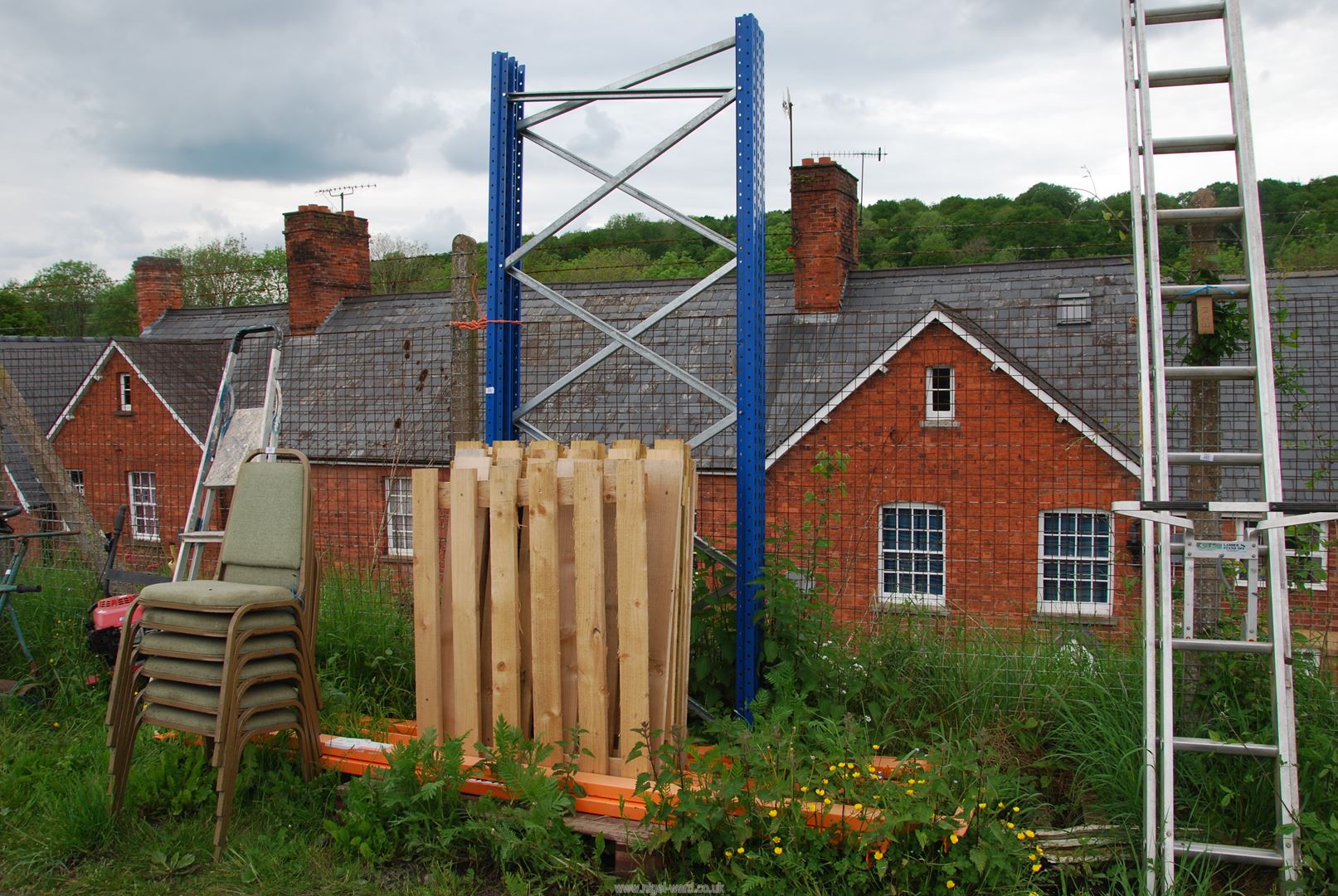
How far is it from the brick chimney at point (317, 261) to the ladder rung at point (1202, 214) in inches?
900

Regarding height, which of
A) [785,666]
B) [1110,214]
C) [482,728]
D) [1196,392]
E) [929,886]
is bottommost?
[929,886]

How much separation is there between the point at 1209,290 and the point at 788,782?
2.67m

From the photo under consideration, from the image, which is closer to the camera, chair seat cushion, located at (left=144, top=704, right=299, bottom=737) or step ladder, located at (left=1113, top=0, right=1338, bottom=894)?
step ladder, located at (left=1113, top=0, right=1338, bottom=894)

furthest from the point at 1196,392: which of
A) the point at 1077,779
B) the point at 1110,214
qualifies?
the point at 1077,779

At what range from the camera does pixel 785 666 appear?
14.7 ft

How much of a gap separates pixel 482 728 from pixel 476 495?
1049 mm

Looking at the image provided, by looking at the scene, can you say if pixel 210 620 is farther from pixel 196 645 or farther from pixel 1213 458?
pixel 1213 458

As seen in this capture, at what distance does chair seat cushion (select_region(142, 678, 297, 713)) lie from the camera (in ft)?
13.5

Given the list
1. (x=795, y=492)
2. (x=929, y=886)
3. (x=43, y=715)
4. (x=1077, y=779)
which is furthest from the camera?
(x=795, y=492)

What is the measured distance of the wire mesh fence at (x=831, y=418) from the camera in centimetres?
867

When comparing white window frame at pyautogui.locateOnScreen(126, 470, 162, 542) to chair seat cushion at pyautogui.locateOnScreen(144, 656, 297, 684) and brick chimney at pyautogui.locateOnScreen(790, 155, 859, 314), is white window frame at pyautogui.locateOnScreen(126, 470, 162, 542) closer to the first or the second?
brick chimney at pyautogui.locateOnScreen(790, 155, 859, 314)

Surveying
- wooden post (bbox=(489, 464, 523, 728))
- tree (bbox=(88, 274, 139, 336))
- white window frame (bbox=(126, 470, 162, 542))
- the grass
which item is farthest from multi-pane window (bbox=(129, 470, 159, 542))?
tree (bbox=(88, 274, 139, 336))

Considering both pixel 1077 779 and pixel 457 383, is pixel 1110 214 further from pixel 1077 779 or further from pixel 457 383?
pixel 457 383

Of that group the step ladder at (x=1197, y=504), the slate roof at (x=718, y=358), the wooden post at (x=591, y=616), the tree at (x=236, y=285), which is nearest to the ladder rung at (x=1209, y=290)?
the step ladder at (x=1197, y=504)
